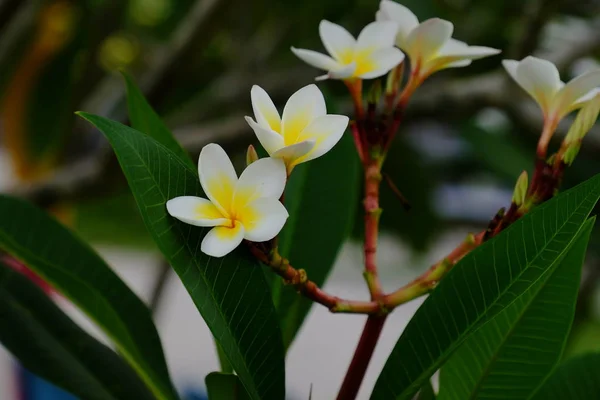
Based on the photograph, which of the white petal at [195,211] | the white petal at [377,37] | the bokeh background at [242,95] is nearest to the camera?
the white petal at [195,211]

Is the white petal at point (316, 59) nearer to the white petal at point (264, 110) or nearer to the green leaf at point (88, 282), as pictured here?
the white petal at point (264, 110)

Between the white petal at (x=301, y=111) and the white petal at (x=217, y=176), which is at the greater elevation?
the white petal at (x=301, y=111)

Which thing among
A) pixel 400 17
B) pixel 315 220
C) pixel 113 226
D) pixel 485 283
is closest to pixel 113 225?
pixel 113 226

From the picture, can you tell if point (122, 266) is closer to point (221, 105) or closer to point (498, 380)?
point (221, 105)

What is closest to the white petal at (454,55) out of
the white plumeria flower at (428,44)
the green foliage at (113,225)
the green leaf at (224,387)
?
the white plumeria flower at (428,44)

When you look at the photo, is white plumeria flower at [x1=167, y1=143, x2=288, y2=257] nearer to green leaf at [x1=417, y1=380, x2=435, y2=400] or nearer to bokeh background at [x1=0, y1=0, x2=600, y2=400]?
green leaf at [x1=417, y1=380, x2=435, y2=400]

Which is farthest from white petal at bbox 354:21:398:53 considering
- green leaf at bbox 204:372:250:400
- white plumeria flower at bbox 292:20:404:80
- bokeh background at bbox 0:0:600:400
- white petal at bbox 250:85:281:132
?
bokeh background at bbox 0:0:600:400

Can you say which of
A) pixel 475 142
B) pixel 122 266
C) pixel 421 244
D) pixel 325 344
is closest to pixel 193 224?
pixel 475 142
